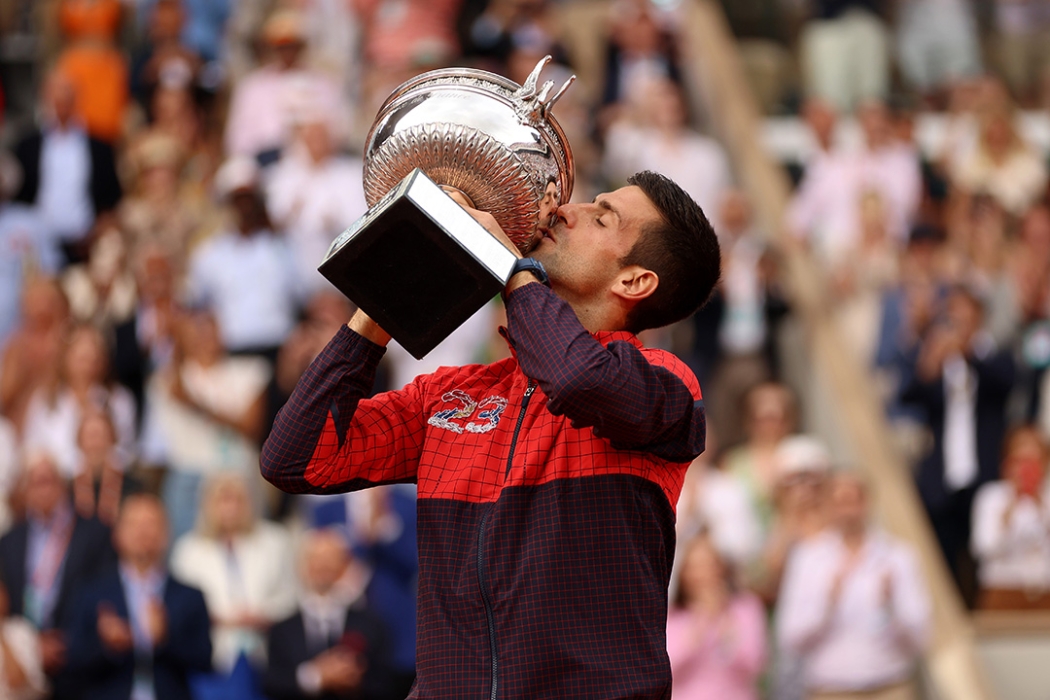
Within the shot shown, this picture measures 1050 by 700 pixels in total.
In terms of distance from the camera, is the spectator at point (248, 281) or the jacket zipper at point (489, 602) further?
the spectator at point (248, 281)

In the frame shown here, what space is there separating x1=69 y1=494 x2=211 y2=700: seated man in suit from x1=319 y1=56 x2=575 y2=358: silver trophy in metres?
4.28

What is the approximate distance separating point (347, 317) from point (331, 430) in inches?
218

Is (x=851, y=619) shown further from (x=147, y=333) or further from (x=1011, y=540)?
(x=147, y=333)

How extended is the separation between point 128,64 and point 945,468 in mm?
6455

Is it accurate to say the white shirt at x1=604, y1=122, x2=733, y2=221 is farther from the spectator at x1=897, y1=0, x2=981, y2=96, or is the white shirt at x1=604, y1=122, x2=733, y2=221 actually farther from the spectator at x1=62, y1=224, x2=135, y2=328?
the spectator at x1=897, y1=0, x2=981, y2=96

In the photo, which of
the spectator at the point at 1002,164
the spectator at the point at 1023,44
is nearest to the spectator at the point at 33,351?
the spectator at the point at 1002,164

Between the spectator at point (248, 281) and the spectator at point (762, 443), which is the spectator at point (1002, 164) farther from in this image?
the spectator at point (248, 281)

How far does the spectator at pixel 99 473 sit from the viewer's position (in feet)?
26.5

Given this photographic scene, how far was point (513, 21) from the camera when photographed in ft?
38.1

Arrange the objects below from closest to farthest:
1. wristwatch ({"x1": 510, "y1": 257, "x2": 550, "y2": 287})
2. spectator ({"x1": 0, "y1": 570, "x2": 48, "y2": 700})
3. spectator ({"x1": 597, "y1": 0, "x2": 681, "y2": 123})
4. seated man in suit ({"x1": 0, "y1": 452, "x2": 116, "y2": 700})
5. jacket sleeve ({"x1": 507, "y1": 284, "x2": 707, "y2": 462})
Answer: jacket sleeve ({"x1": 507, "y1": 284, "x2": 707, "y2": 462}), wristwatch ({"x1": 510, "y1": 257, "x2": 550, "y2": 287}), spectator ({"x1": 0, "y1": 570, "x2": 48, "y2": 700}), seated man in suit ({"x1": 0, "y1": 452, "x2": 116, "y2": 700}), spectator ({"x1": 597, "y1": 0, "x2": 681, "y2": 123})

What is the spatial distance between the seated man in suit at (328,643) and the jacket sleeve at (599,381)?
441 cm

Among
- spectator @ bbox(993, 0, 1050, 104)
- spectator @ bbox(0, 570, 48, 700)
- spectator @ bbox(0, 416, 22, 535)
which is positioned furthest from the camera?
spectator @ bbox(993, 0, 1050, 104)

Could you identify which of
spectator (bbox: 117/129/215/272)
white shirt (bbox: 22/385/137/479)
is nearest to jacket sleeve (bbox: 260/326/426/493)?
white shirt (bbox: 22/385/137/479)

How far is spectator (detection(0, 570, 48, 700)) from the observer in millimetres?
7383
